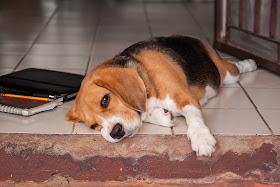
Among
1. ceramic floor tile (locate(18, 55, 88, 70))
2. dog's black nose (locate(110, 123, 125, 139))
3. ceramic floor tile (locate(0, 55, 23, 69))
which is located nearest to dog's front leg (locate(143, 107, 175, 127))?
dog's black nose (locate(110, 123, 125, 139))

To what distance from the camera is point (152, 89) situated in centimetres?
261

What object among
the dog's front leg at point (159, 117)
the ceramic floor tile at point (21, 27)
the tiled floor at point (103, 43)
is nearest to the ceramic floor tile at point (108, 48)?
the tiled floor at point (103, 43)

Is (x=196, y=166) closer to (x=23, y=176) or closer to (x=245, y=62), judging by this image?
(x=23, y=176)

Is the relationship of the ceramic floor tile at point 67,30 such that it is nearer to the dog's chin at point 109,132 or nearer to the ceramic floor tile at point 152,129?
the ceramic floor tile at point 152,129

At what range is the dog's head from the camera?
7.70ft

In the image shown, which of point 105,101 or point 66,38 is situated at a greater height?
point 105,101

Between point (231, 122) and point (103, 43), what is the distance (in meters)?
2.32

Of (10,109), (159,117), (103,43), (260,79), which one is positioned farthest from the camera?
(103,43)

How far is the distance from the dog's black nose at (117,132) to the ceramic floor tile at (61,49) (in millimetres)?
2047

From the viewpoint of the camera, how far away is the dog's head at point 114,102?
2.35 meters

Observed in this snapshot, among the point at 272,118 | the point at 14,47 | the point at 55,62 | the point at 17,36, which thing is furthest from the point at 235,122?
the point at 17,36

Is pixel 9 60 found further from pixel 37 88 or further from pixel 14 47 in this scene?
pixel 37 88

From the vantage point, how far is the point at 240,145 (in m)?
2.45

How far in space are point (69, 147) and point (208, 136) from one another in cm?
77
